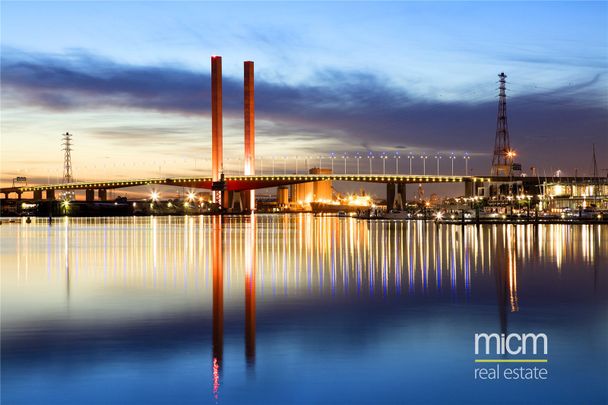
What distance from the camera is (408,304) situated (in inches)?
661

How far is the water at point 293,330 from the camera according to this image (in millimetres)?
9539

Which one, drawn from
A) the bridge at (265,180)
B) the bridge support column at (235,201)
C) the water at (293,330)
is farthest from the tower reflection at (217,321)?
the bridge support column at (235,201)

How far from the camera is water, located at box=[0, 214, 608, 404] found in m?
9.54

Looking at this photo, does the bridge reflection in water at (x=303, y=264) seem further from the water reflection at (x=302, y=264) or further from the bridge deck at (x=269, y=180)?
the bridge deck at (x=269, y=180)

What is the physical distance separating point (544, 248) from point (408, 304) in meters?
20.8

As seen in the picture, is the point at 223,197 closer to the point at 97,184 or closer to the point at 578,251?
the point at 97,184

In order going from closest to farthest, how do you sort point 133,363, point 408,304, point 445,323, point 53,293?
point 133,363
point 445,323
point 408,304
point 53,293

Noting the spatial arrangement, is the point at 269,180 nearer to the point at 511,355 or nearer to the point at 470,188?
the point at 470,188

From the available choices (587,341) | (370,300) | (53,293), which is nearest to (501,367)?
(587,341)

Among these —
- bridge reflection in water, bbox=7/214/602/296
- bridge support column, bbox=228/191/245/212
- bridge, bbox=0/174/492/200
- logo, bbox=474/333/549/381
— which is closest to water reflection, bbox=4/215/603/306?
bridge reflection in water, bbox=7/214/602/296

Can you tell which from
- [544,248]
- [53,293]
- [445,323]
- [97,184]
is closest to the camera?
[445,323]

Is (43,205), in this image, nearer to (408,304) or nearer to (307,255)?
(307,255)

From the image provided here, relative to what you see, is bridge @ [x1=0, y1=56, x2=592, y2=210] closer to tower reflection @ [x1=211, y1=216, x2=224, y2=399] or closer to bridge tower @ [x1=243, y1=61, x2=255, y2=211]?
bridge tower @ [x1=243, y1=61, x2=255, y2=211]

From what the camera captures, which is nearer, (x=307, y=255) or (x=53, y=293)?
(x=53, y=293)
